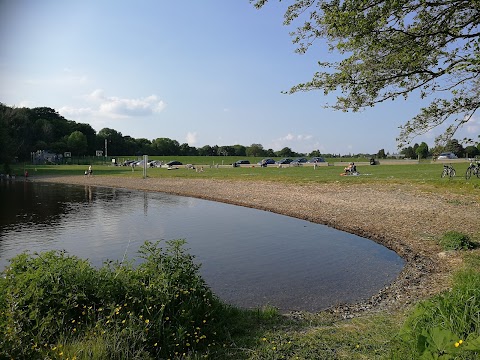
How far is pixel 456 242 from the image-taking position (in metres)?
11.0

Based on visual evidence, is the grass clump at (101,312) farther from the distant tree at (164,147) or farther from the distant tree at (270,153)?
the distant tree at (164,147)

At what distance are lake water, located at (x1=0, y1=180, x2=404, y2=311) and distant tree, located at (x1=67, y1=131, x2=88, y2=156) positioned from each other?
98.9 m

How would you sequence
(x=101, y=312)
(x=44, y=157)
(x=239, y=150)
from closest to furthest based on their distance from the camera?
→ 1. (x=101, y=312)
2. (x=44, y=157)
3. (x=239, y=150)

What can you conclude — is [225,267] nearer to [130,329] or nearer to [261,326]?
[261,326]

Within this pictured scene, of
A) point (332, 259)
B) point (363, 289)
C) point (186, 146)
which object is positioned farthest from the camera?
point (186, 146)

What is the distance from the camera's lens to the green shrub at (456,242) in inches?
427

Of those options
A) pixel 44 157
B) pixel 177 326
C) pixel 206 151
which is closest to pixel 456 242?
pixel 177 326

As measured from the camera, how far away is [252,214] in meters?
21.4

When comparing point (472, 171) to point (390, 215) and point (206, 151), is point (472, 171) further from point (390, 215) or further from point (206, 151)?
point (206, 151)

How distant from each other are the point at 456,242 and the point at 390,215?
6463mm

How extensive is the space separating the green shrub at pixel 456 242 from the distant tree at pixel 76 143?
118 meters

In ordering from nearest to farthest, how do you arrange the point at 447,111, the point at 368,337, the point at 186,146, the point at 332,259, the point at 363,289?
the point at 368,337 → the point at 447,111 → the point at 363,289 → the point at 332,259 → the point at 186,146

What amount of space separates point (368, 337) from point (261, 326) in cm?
157

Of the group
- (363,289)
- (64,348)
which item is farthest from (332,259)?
(64,348)
